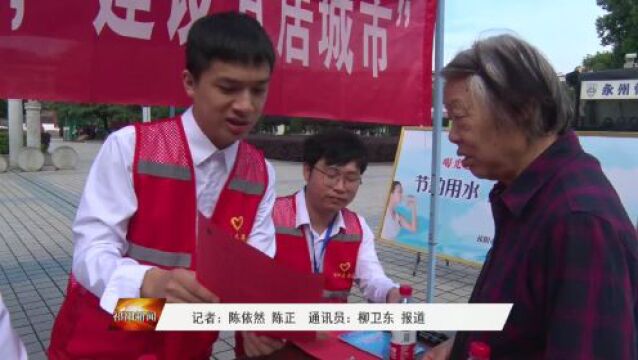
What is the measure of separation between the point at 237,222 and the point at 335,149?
0.65m

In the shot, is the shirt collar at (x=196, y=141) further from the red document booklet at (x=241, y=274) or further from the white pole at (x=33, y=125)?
the white pole at (x=33, y=125)

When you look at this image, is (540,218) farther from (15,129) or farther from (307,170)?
(15,129)

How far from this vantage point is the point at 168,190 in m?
1.44

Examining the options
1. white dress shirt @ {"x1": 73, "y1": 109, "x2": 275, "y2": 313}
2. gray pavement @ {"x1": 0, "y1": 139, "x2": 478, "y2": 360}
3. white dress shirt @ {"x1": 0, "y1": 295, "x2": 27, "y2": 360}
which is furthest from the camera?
gray pavement @ {"x1": 0, "y1": 139, "x2": 478, "y2": 360}

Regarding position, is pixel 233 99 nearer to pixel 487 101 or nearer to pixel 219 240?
pixel 219 240

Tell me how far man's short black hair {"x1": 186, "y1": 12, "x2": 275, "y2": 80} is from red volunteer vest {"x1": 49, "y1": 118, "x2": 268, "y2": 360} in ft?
0.75

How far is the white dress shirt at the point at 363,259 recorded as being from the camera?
2.18 metres

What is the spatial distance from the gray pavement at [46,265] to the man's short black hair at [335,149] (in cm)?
184

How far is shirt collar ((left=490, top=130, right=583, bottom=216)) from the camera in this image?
1.08 metres

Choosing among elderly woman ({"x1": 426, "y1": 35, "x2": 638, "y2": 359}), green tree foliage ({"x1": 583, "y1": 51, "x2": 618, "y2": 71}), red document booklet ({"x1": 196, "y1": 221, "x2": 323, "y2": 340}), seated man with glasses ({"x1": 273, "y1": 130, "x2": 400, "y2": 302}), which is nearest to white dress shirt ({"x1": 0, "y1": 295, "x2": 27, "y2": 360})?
red document booklet ({"x1": 196, "y1": 221, "x2": 323, "y2": 340})

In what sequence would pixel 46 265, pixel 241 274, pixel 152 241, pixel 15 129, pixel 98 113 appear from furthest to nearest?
pixel 98 113
pixel 15 129
pixel 46 265
pixel 152 241
pixel 241 274

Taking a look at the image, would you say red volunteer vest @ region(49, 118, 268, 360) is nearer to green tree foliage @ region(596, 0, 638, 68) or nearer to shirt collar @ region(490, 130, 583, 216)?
shirt collar @ region(490, 130, 583, 216)

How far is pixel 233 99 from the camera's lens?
4.51 ft

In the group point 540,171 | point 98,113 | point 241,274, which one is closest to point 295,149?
point 241,274
